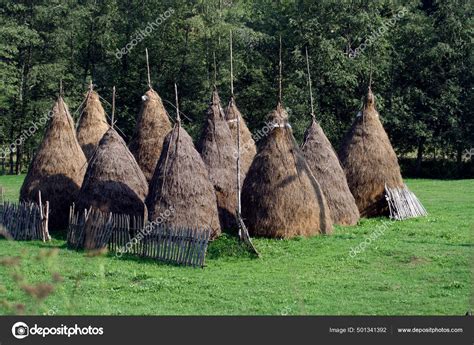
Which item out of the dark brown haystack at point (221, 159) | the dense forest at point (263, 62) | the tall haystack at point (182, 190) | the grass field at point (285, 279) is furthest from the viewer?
the dense forest at point (263, 62)

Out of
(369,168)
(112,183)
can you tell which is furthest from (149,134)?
(369,168)

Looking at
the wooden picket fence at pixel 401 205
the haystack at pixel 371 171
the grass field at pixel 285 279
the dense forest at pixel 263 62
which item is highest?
the dense forest at pixel 263 62

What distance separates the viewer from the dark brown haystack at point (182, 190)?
16625 millimetres

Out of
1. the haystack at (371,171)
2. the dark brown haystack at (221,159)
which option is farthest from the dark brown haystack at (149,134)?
the haystack at (371,171)

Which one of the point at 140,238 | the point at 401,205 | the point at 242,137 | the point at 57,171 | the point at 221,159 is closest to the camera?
the point at 140,238

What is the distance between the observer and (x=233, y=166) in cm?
2002

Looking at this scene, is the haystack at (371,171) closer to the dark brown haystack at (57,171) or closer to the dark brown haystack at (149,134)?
the dark brown haystack at (149,134)

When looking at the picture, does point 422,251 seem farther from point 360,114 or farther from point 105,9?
point 105,9

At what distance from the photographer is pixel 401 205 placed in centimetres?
2131

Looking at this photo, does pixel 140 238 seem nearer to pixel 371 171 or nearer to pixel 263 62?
pixel 371 171

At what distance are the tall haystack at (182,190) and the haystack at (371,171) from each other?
5.92 metres

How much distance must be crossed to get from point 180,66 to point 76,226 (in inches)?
975

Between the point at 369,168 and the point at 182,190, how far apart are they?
7151 millimetres

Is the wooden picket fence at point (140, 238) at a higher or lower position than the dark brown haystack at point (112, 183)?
lower
